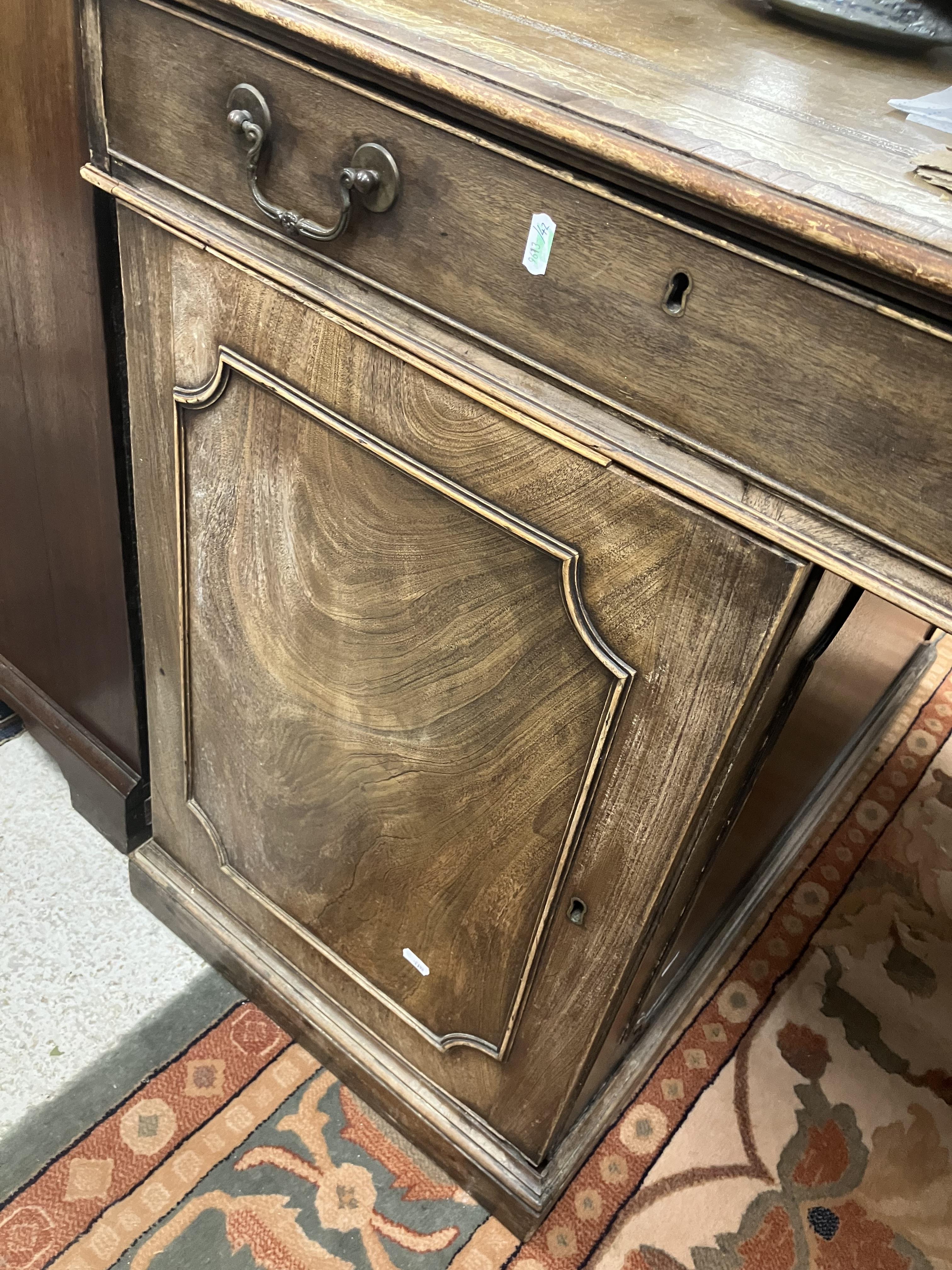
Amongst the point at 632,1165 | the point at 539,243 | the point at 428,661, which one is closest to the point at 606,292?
the point at 539,243

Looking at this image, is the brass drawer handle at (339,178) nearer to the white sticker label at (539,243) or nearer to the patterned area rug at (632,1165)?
the white sticker label at (539,243)

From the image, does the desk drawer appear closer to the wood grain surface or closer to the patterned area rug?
the wood grain surface

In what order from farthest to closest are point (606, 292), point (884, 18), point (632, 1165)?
point (632, 1165) < point (884, 18) < point (606, 292)

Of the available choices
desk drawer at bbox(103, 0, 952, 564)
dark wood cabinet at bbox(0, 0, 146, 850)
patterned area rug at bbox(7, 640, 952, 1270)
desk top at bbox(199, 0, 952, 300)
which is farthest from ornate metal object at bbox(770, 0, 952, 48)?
patterned area rug at bbox(7, 640, 952, 1270)

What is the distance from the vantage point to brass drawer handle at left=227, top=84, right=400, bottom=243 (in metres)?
0.47

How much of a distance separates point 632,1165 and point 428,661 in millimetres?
568

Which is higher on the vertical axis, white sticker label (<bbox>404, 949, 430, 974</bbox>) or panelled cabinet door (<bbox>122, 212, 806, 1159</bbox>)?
→ panelled cabinet door (<bbox>122, 212, 806, 1159</bbox>)

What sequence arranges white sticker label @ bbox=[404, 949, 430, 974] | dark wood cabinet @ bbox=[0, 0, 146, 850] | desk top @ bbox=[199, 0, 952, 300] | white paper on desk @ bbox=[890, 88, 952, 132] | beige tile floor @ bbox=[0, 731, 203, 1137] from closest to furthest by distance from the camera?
desk top @ bbox=[199, 0, 952, 300] < white paper on desk @ bbox=[890, 88, 952, 132] < dark wood cabinet @ bbox=[0, 0, 146, 850] < white sticker label @ bbox=[404, 949, 430, 974] < beige tile floor @ bbox=[0, 731, 203, 1137]

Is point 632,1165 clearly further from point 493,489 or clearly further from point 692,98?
point 692,98

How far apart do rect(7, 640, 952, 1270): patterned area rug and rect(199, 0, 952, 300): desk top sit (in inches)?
32.0

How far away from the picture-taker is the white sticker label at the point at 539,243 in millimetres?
430

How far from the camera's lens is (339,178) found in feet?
1.62

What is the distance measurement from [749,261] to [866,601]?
41 centimetres

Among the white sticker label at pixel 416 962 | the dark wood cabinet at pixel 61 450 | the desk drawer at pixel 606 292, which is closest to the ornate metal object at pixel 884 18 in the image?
the desk drawer at pixel 606 292
